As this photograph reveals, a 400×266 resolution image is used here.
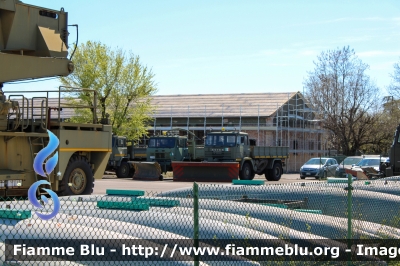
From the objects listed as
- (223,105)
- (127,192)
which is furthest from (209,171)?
(223,105)

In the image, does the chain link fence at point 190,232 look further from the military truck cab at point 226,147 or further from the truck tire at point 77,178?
the military truck cab at point 226,147

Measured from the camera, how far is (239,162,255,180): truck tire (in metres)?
31.2

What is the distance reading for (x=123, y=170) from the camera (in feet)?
115

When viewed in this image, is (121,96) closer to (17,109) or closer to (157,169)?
(157,169)

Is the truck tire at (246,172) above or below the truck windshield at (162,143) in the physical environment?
below

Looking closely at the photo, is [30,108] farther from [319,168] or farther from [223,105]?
[223,105]

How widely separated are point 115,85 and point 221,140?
1255 cm

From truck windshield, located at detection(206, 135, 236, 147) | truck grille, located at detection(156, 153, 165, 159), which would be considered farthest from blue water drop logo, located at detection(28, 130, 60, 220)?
truck grille, located at detection(156, 153, 165, 159)

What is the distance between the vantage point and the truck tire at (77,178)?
14555mm

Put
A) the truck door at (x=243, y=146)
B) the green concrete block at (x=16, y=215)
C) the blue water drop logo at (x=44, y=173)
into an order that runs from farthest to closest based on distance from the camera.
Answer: the truck door at (x=243, y=146)
the blue water drop logo at (x=44, y=173)
the green concrete block at (x=16, y=215)

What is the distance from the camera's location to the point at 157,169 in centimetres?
3033

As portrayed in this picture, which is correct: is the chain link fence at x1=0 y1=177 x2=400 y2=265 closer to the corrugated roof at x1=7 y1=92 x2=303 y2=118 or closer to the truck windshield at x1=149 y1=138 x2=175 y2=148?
the truck windshield at x1=149 y1=138 x2=175 y2=148

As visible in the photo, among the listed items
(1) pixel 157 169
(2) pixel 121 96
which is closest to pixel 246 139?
(1) pixel 157 169

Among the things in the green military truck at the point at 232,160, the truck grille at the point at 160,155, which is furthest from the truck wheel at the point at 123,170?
the green military truck at the point at 232,160
